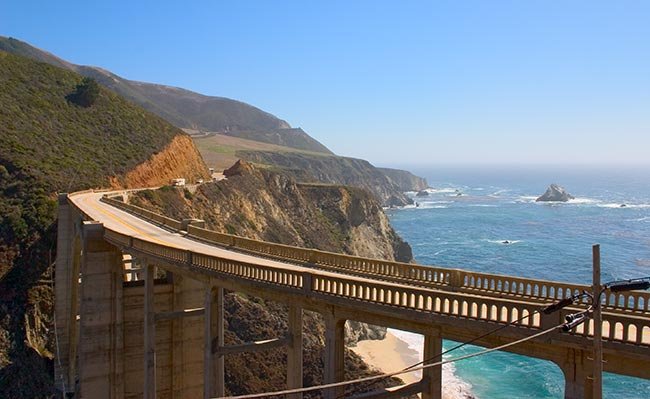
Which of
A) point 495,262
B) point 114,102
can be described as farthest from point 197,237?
point 495,262

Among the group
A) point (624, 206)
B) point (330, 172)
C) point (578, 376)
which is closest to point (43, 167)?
point (578, 376)

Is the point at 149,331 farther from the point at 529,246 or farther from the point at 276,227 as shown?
the point at 529,246

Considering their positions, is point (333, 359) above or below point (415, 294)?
below

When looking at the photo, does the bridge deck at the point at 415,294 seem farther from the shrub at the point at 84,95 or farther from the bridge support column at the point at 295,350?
the shrub at the point at 84,95

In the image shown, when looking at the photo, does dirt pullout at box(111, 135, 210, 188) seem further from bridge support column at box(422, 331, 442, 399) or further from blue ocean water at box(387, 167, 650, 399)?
bridge support column at box(422, 331, 442, 399)

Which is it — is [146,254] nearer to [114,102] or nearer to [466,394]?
[466,394]

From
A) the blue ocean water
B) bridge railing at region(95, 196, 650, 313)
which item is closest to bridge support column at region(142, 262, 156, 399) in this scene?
bridge railing at region(95, 196, 650, 313)
